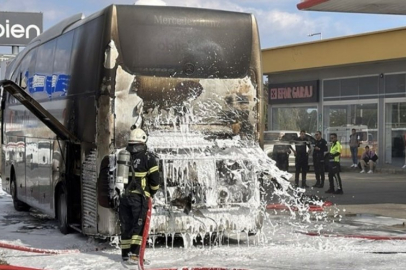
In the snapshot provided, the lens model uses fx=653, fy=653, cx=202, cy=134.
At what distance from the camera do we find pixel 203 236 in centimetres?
951

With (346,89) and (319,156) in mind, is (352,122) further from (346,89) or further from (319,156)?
(319,156)

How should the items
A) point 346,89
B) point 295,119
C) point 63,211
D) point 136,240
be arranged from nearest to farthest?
1. point 136,240
2. point 63,211
3. point 346,89
4. point 295,119

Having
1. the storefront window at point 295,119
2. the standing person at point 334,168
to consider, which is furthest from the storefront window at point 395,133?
the standing person at point 334,168

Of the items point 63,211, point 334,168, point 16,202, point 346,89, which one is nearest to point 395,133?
point 346,89

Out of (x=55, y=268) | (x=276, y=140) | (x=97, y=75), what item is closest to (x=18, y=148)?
(x=97, y=75)

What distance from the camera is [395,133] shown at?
92.0ft

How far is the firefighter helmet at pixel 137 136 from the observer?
337 inches

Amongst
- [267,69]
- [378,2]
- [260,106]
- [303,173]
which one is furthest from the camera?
[267,69]

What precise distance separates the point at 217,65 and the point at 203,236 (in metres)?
2.55

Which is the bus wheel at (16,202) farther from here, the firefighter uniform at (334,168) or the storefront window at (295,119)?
the storefront window at (295,119)

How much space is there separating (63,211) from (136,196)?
3.01 meters

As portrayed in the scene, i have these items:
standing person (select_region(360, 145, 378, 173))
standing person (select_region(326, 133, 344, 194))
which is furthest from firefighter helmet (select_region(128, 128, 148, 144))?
standing person (select_region(360, 145, 378, 173))

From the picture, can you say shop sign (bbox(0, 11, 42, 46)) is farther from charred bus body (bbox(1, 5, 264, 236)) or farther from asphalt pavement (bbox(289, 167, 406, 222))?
charred bus body (bbox(1, 5, 264, 236))

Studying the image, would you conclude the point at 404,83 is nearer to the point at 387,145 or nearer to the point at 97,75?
the point at 387,145
